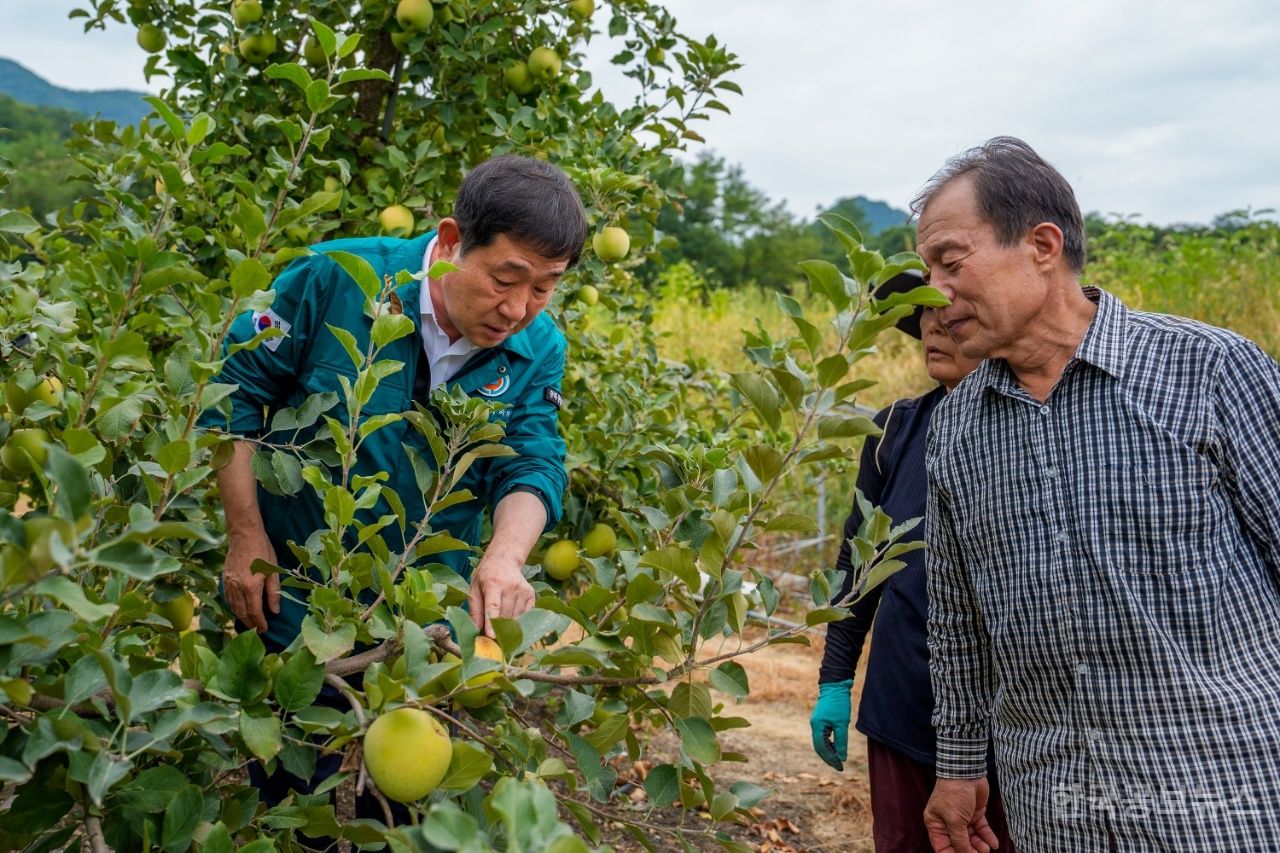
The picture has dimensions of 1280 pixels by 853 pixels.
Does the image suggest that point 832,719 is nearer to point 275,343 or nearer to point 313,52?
point 275,343

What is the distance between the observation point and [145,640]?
1.97m

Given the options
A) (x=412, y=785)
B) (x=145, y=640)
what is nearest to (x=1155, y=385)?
(x=412, y=785)

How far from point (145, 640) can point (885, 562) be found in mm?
1365

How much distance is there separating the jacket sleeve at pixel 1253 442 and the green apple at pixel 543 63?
6.02ft

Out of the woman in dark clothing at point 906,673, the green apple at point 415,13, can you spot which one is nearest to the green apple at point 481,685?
the woman in dark clothing at point 906,673

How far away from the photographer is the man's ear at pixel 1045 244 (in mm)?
1596

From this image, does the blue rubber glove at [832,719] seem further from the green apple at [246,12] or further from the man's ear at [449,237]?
the green apple at [246,12]

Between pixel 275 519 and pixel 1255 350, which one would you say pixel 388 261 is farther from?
pixel 1255 350

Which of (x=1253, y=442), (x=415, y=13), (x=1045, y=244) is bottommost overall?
(x=1253, y=442)

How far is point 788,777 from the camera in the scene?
3.96m

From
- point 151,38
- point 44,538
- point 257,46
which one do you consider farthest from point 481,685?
point 151,38

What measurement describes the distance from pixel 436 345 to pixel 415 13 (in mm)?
1102

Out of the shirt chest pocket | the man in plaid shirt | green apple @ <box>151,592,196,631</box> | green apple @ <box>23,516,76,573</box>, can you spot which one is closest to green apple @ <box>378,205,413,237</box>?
green apple @ <box>151,592,196,631</box>

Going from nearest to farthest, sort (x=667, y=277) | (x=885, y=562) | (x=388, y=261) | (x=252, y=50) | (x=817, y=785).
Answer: (x=885, y=562) → (x=388, y=261) → (x=252, y=50) → (x=817, y=785) → (x=667, y=277)
